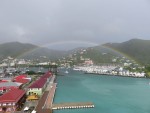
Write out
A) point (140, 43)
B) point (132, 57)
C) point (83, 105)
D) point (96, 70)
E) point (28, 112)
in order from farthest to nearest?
point (140, 43) → point (132, 57) → point (96, 70) → point (83, 105) → point (28, 112)

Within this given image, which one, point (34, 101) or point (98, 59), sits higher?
point (98, 59)

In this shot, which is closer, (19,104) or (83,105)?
(19,104)

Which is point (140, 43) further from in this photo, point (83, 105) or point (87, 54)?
point (83, 105)

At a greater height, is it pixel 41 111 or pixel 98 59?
pixel 98 59

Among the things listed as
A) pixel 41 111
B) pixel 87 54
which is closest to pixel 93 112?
pixel 41 111

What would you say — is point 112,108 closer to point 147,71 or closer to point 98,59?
point 147,71

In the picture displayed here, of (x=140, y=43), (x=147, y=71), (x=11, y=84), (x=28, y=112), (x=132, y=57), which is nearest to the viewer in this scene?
(x=28, y=112)

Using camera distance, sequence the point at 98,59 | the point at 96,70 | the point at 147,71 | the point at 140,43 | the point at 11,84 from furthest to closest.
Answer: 1. the point at 140,43
2. the point at 98,59
3. the point at 96,70
4. the point at 147,71
5. the point at 11,84

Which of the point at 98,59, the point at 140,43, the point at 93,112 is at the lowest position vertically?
the point at 93,112

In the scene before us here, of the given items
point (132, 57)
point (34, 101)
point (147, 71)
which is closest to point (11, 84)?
point (34, 101)
